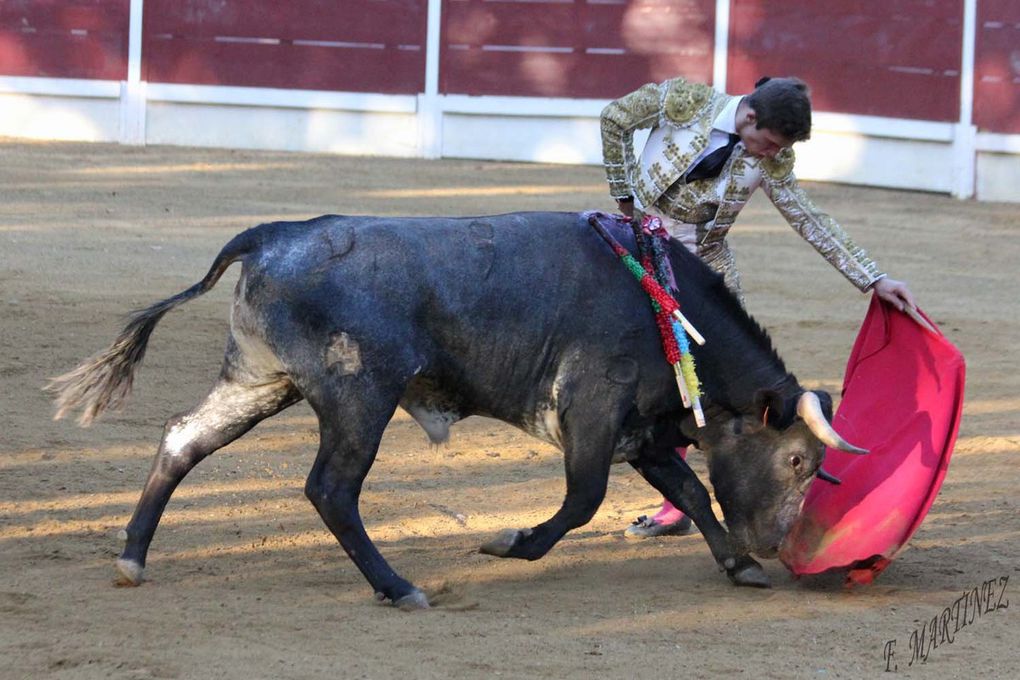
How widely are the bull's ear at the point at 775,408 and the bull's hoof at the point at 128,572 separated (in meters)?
1.47

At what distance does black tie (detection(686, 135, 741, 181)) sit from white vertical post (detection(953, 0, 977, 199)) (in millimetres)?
6831

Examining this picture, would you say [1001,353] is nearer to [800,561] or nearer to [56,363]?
[800,561]

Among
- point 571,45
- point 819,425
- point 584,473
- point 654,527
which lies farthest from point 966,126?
point 584,473

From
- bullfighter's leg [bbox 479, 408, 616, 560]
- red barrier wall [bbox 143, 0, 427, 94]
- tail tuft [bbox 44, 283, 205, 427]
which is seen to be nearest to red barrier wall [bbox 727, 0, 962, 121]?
red barrier wall [bbox 143, 0, 427, 94]

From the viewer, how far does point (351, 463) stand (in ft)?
11.5

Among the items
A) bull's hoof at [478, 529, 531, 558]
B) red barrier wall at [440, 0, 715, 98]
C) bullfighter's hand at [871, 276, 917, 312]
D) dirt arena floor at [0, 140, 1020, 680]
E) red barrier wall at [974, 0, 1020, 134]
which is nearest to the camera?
dirt arena floor at [0, 140, 1020, 680]

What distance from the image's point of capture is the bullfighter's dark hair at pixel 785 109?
12.1 feet

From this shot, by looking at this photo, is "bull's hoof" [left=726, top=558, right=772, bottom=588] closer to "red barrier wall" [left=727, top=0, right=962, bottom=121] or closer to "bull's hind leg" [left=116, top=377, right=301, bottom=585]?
"bull's hind leg" [left=116, top=377, right=301, bottom=585]

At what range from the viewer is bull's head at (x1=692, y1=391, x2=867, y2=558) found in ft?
12.4

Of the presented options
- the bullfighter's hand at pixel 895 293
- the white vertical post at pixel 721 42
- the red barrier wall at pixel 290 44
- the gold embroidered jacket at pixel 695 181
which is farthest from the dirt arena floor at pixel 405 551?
the red barrier wall at pixel 290 44

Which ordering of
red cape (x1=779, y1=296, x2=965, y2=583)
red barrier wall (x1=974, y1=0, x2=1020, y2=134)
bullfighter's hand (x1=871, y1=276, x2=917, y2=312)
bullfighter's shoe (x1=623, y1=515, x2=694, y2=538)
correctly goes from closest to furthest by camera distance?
1. red cape (x1=779, y1=296, x2=965, y2=583)
2. bullfighter's hand (x1=871, y1=276, x2=917, y2=312)
3. bullfighter's shoe (x1=623, y1=515, x2=694, y2=538)
4. red barrier wall (x1=974, y1=0, x2=1020, y2=134)

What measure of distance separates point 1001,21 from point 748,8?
1.64 meters

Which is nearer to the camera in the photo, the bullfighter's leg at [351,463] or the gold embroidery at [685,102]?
the bullfighter's leg at [351,463]

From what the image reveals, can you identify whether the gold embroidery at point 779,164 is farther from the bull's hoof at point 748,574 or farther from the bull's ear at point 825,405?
the bull's hoof at point 748,574
